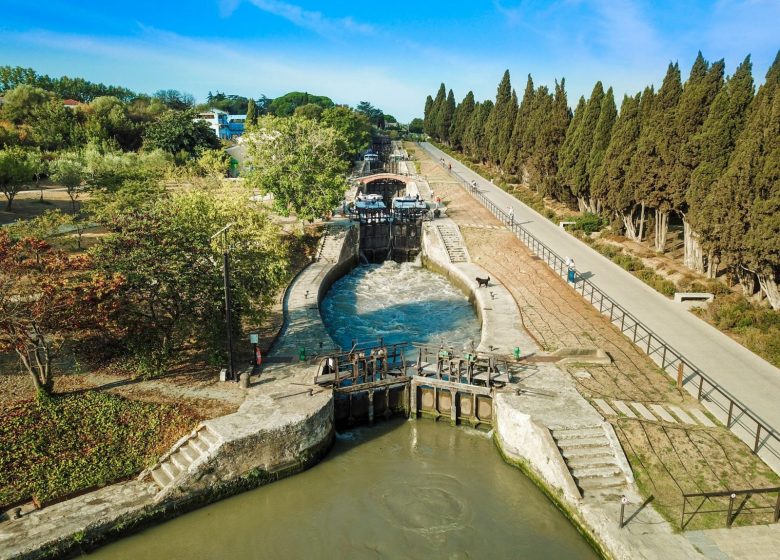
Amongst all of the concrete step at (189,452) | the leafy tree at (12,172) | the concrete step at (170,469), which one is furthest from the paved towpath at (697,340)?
the leafy tree at (12,172)

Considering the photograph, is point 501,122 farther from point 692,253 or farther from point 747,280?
point 747,280

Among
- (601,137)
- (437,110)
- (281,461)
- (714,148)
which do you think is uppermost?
(437,110)

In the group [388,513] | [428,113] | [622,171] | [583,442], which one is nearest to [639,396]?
[583,442]

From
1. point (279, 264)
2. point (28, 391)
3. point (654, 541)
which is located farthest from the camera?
point (279, 264)

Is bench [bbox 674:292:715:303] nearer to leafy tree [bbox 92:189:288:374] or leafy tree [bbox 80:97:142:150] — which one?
leafy tree [bbox 92:189:288:374]

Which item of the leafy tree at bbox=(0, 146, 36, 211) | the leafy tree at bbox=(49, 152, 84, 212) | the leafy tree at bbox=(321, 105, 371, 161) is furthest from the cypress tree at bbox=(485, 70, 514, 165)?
the leafy tree at bbox=(0, 146, 36, 211)

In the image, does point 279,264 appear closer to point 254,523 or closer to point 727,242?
point 254,523

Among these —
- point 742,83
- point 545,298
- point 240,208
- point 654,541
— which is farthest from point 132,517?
point 742,83

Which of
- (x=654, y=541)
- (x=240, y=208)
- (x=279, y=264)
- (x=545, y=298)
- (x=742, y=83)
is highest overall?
(x=742, y=83)
